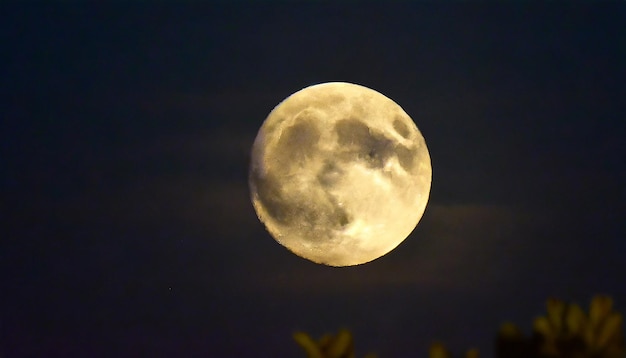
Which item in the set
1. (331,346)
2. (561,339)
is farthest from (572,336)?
(331,346)

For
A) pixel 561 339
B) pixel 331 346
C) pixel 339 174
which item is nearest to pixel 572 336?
pixel 561 339

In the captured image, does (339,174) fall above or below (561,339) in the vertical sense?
above

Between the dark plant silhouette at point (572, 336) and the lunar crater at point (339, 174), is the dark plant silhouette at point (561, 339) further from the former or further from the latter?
the lunar crater at point (339, 174)

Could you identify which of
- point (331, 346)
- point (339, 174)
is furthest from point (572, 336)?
point (339, 174)

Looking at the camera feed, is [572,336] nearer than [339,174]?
Yes

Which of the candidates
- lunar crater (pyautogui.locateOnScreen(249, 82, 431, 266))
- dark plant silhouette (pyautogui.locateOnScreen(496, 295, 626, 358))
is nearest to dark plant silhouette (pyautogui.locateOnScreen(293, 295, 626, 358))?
dark plant silhouette (pyautogui.locateOnScreen(496, 295, 626, 358))

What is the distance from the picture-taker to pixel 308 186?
625 centimetres

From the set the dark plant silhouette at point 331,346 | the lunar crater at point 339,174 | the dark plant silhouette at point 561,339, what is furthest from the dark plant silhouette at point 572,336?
the lunar crater at point 339,174

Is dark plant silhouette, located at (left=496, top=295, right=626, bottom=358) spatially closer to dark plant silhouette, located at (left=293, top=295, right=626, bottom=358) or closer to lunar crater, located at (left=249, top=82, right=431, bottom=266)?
dark plant silhouette, located at (left=293, top=295, right=626, bottom=358)

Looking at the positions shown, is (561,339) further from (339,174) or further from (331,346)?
(339,174)

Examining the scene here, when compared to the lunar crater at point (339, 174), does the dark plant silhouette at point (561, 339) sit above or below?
below

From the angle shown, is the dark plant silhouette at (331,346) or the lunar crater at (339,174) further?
the lunar crater at (339,174)

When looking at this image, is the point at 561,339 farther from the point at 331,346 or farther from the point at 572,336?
the point at 331,346

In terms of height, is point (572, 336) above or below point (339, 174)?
below
